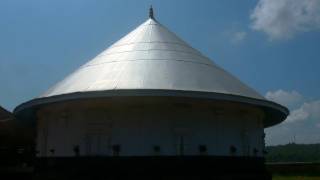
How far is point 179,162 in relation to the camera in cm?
1570

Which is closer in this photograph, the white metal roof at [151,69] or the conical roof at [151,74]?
the conical roof at [151,74]

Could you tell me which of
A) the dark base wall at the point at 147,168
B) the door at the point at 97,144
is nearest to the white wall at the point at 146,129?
the door at the point at 97,144

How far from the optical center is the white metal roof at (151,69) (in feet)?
52.7

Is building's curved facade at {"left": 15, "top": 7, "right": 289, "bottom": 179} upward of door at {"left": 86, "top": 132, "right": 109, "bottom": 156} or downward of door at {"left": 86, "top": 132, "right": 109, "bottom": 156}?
upward

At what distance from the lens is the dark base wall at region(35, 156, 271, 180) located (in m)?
15.5

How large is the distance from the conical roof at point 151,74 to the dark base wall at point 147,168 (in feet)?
7.06

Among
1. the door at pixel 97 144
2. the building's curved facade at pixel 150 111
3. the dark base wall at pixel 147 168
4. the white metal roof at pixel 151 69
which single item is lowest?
the dark base wall at pixel 147 168

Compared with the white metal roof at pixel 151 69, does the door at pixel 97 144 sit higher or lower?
lower

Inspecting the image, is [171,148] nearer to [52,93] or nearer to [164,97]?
[164,97]

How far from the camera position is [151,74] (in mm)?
16609

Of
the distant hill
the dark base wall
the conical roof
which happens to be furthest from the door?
the distant hill


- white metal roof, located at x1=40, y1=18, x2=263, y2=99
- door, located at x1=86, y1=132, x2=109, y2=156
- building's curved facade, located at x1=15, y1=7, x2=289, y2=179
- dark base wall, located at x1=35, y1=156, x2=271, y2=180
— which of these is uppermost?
white metal roof, located at x1=40, y1=18, x2=263, y2=99

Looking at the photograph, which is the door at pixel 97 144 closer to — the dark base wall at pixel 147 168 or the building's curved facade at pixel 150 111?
the building's curved facade at pixel 150 111

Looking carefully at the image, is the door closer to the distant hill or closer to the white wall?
the white wall
